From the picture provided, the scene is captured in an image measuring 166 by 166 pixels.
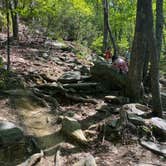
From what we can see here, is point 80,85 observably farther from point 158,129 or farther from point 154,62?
point 158,129

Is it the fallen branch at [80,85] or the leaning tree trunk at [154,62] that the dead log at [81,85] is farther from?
the leaning tree trunk at [154,62]

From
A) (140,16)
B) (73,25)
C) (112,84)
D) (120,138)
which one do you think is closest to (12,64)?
Answer: (112,84)

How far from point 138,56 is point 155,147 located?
3753 mm

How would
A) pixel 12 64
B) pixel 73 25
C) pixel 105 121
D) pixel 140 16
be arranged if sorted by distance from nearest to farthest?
1. pixel 105 121
2. pixel 140 16
3. pixel 12 64
4. pixel 73 25

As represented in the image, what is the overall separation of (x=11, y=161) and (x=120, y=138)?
2.58m

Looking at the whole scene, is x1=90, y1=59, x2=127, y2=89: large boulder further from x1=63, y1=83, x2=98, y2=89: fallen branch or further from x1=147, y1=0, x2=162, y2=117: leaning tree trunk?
x1=147, y1=0, x2=162, y2=117: leaning tree trunk

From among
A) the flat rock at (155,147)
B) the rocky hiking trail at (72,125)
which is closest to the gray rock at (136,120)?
the rocky hiking trail at (72,125)

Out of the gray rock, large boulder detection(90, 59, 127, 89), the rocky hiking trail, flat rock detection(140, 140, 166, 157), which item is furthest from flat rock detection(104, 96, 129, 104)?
flat rock detection(140, 140, 166, 157)

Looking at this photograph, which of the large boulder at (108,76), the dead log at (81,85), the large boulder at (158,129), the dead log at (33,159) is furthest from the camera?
the large boulder at (108,76)

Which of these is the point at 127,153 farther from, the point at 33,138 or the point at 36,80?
the point at 36,80

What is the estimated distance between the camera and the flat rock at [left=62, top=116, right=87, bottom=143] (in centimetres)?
710

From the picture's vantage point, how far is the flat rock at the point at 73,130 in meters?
7.10

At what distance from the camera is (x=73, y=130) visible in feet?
23.9

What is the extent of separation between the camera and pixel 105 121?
829 centimetres
